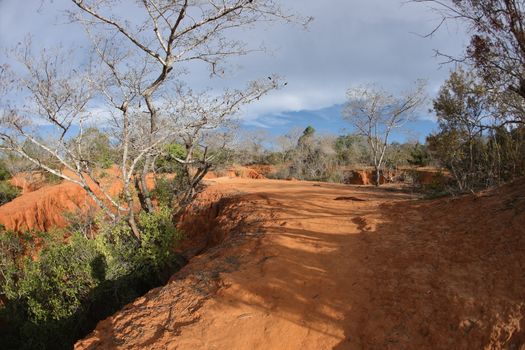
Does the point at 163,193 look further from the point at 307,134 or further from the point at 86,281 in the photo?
the point at 307,134

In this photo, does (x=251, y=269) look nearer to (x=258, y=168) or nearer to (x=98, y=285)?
(x=98, y=285)

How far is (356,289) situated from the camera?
395cm

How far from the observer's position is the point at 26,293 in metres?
6.78

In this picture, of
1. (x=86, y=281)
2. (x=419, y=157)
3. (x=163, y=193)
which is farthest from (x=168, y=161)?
(x=419, y=157)

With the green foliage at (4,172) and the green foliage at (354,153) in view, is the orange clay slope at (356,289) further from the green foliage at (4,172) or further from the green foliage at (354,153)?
the green foliage at (4,172)

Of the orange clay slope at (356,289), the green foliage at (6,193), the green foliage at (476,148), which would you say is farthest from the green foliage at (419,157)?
the green foliage at (6,193)

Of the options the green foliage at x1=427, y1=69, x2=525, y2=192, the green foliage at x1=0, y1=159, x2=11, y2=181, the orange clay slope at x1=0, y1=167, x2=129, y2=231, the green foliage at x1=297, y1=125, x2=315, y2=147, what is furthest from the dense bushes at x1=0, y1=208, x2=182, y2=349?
the green foliage at x1=297, y1=125, x2=315, y2=147

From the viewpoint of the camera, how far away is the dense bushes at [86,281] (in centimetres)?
581

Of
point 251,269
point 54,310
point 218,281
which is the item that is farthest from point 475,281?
point 54,310

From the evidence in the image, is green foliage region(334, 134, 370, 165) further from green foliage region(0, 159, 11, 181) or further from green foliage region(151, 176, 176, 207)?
green foliage region(0, 159, 11, 181)

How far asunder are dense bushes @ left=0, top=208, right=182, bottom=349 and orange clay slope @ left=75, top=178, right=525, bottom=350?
56.0 inches

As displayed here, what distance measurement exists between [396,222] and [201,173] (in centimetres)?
522

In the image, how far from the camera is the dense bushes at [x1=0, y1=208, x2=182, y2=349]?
229 inches

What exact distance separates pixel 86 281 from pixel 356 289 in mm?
4518
